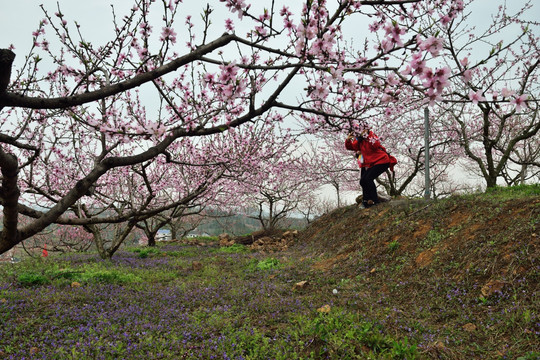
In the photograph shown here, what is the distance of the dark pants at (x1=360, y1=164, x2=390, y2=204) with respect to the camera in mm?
10367

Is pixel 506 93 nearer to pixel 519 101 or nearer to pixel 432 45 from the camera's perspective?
pixel 519 101

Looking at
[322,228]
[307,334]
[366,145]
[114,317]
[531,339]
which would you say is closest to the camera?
[531,339]

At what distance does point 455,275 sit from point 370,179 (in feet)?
19.5

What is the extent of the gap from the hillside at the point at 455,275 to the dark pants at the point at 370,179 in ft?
7.47

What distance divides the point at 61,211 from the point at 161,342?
6.23 feet

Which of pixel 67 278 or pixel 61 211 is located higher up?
pixel 61 211

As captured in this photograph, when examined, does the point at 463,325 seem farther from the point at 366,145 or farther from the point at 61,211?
the point at 366,145

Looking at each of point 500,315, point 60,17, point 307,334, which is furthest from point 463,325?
point 60,17

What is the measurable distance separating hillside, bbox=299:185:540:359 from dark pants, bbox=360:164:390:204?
2277 millimetres

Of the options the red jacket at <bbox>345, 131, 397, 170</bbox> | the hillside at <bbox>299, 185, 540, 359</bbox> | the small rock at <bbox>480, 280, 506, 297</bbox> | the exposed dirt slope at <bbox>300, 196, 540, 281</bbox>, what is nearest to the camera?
the hillside at <bbox>299, 185, 540, 359</bbox>

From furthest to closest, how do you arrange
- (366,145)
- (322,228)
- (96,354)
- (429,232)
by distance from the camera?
(322,228) → (366,145) → (429,232) → (96,354)

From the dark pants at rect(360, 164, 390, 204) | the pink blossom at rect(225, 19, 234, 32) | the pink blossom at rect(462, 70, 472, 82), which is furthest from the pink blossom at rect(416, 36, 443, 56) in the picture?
the dark pants at rect(360, 164, 390, 204)

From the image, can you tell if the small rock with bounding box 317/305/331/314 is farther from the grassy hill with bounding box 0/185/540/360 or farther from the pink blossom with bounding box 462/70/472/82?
the pink blossom with bounding box 462/70/472/82

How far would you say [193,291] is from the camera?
598 cm
